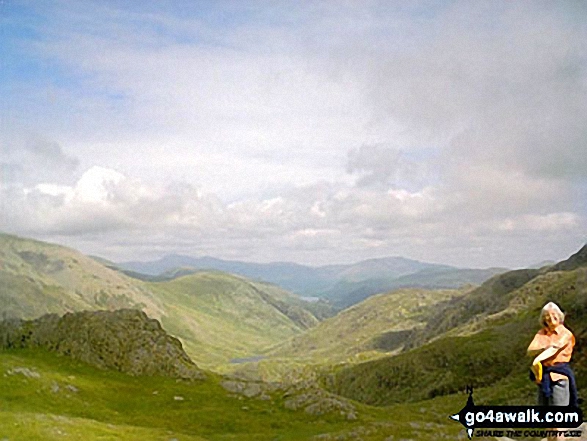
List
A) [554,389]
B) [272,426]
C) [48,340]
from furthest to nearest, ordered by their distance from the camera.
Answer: [48,340] → [272,426] → [554,389]

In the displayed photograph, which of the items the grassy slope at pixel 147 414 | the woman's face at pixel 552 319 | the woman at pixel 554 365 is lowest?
the grassy slope at pixel 147 414

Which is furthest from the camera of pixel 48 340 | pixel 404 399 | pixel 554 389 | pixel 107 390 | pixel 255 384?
pixel 404 399

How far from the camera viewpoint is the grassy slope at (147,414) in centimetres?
5716

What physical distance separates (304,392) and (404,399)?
287 ft

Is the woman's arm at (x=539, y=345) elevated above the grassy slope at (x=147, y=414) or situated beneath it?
elevated above

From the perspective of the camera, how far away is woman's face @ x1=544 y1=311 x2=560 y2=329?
19.2 meters

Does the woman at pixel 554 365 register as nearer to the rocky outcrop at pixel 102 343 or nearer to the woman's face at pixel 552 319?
the woman's face at pixel 552 319

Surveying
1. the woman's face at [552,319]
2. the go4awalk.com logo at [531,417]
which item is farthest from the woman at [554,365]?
the go4awalk.com logo at [531,417]

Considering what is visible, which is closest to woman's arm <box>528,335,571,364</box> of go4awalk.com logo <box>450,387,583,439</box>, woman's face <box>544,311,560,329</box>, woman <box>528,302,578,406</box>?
woman <box>528,302,578,406</box>

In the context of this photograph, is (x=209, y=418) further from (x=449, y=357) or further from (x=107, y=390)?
(x=449, y=357)

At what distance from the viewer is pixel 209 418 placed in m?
87.6

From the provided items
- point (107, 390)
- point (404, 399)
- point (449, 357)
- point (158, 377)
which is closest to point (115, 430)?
point (107, 390)

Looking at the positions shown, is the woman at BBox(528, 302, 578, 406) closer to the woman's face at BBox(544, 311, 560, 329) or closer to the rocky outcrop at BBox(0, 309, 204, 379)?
the woman's face at BBox(544, 311, 560, 329)

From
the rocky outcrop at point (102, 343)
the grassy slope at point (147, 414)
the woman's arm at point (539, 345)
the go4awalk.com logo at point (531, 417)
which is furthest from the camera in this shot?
Result: the rocky outcrop at point (102, 343)
